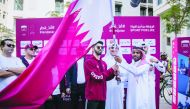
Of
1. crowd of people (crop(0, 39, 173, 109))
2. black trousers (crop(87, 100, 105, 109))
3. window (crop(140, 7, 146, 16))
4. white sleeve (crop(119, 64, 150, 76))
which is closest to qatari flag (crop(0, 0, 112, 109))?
crowd of people (crop(0, 39, 173, 109))

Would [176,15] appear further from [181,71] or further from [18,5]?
[18,5]

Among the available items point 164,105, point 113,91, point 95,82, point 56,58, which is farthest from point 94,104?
point 164,105

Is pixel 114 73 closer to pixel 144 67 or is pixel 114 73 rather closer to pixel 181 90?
pixel 144 67

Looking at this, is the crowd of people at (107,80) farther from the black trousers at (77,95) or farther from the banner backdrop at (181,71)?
the banner backdrop at (181,71)

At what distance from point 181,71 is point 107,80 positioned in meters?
2.44

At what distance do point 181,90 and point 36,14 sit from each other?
39.8m

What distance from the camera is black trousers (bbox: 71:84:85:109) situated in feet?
31.3

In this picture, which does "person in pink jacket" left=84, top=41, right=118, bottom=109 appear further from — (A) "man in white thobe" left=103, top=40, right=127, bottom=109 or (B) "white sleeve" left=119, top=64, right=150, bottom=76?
(A) "man in white thobe" left=103, top=40, right=127, bottom=109

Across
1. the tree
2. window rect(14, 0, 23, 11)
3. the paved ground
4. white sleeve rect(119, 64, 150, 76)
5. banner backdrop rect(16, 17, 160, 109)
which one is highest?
window rect(14, 0, 23, 11)

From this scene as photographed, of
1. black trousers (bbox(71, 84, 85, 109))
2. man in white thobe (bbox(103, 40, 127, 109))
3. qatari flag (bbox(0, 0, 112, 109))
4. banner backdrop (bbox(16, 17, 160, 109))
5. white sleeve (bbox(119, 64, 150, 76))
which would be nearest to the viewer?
qatari flag (bbox(0, 0, 112, 109))

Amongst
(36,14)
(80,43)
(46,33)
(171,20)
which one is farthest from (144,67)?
(36,14)

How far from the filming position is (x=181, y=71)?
9.83 metres

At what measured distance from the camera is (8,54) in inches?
272

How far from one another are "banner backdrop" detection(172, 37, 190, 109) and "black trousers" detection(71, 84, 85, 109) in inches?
87.7
